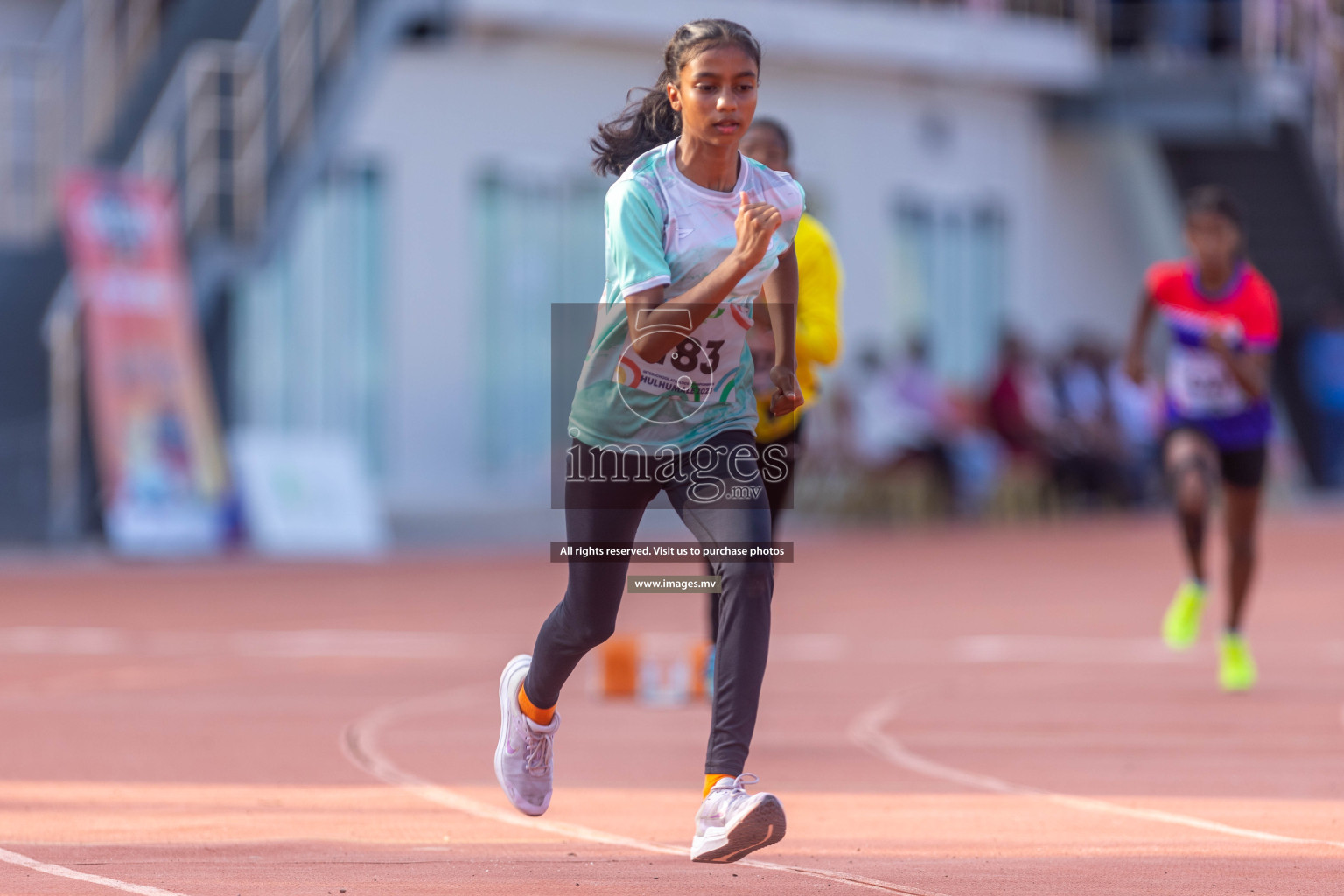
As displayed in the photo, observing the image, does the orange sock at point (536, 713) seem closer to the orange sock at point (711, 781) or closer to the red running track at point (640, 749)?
the red running track at point (640, 749)

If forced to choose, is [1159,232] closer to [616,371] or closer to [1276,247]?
[1276,247]

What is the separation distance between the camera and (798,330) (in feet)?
24.8

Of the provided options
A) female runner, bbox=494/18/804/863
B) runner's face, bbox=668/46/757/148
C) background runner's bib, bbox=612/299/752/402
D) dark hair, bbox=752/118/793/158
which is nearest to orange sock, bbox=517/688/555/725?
female runner, bbox=494/18/804/863

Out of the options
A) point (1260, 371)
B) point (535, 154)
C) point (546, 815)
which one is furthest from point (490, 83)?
point (546, 815)

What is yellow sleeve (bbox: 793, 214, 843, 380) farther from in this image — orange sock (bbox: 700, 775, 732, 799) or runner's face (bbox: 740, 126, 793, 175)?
orange sock (bbox: 700, 775, 732, 799)

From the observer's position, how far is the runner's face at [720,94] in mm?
5238

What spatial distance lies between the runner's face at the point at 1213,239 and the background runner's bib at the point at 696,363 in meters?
4.98

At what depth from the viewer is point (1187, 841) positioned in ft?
19.6

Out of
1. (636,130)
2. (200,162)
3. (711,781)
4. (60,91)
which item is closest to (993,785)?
(711,781)

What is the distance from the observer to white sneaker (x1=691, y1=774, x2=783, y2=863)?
16.4 ft

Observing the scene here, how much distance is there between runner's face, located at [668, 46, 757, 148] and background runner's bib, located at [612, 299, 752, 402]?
0.40 metres

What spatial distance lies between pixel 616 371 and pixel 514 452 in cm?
1951

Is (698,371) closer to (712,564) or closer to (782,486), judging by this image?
(712,564)

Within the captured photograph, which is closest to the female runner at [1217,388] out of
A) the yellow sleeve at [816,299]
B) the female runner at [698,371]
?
the yellow sleeve at [816,299]
